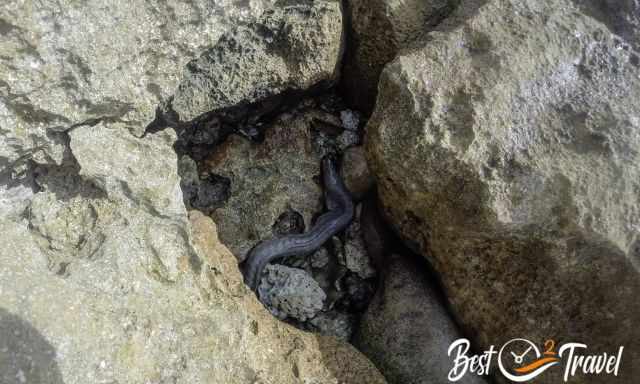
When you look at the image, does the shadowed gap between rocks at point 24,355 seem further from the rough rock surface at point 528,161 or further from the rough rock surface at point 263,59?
the rough rock surface at point 528,161

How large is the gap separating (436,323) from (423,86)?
1002 millimetres

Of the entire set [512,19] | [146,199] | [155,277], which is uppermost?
[512,19]

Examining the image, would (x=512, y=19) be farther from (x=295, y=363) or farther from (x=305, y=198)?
(x=295, y=363)

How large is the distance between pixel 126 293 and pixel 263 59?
1.15m

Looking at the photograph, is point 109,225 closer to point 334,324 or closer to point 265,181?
point 265,181

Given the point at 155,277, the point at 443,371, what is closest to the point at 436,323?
the point at 443,371

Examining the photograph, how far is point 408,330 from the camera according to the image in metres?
2.26

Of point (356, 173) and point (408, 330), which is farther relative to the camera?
point (356, 173)

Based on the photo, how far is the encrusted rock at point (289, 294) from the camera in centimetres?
242

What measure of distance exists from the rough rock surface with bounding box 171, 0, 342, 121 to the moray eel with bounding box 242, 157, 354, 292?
20.1 inches

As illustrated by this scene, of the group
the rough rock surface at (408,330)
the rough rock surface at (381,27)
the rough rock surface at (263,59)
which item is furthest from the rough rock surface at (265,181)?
the rough rock surface at (408,330)

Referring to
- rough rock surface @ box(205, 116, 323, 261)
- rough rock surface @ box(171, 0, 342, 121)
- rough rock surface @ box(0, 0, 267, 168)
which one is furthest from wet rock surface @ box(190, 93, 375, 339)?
rough rock surface @ box(0, 0, 267, 168)

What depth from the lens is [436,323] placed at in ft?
7.35

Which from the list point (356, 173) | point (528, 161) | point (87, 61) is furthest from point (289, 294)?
point (87, 61)
